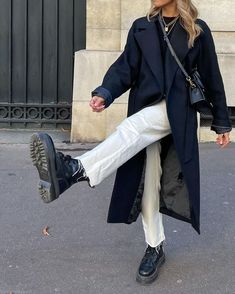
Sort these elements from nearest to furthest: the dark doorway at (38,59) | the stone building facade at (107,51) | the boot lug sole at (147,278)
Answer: the boot lug sole at (147,278), the stone building facade at (107,51), the dark doorway at (38,59)

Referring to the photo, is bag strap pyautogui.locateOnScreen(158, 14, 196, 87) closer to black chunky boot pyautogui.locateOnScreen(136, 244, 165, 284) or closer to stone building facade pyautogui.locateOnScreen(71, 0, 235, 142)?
black chunky boot pyautogui.locateOnScreen(136, 244, 165, 284)

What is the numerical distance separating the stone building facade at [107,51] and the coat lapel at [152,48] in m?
3.97

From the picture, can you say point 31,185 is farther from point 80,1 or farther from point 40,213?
point 80,1

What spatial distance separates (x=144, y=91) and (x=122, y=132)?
0.33m

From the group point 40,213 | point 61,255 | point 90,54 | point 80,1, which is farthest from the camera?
point 80,1

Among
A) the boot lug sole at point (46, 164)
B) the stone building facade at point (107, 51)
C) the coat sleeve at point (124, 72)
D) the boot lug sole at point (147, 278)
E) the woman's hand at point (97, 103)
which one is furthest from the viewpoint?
the stone building facade at point (107, 51)

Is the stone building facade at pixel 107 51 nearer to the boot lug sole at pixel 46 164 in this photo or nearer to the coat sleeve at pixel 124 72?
the coat sleeve at pixel 124 72

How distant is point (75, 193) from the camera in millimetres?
5773

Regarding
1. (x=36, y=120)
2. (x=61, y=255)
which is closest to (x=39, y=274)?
(x=61, y=255)

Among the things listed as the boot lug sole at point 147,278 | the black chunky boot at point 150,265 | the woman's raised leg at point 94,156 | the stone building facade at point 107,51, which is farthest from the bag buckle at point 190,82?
the stone building facade at point 107,51

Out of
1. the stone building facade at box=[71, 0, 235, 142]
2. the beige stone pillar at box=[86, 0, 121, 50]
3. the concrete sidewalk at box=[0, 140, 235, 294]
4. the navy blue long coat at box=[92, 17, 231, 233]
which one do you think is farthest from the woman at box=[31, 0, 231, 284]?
the beige stone pillar at box=[86, 0, 121, 50]

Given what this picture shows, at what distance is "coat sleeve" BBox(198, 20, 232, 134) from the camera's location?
364 centimetres

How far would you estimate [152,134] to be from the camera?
354 centimetres

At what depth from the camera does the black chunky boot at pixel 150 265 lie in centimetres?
389
